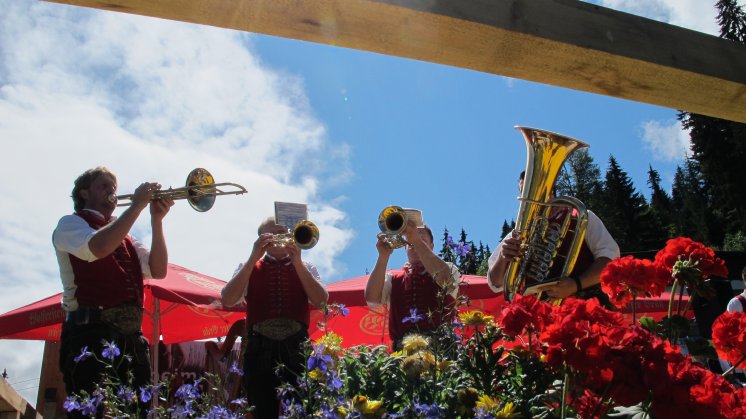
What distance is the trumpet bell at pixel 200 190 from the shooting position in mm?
3525

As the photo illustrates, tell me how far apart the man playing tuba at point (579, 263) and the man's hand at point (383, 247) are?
2.06 ft

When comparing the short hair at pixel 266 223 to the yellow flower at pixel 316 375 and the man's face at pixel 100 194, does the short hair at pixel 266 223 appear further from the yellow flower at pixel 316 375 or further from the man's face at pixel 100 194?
the yellow flower at pixel 316 375

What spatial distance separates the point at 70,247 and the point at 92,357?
0.56 metres

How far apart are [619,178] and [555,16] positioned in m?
50.3

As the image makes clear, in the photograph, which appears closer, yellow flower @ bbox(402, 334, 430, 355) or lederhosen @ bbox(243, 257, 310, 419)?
yellow flower @ bbox(402, 334, 430, 355)

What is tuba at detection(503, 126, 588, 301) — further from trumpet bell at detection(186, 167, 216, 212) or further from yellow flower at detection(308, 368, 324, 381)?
trumpet bell at detection(186, 167, 216, 212)

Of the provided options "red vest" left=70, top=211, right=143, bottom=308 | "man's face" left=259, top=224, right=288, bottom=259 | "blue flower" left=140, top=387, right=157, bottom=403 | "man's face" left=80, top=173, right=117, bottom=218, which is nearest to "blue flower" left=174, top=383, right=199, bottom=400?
"blue flower" left=140, top=387, right=157, bottom=403

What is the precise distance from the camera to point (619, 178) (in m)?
48.8

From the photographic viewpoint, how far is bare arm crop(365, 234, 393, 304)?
11.3 ft

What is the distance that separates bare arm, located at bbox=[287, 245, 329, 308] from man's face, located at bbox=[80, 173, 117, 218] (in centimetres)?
99

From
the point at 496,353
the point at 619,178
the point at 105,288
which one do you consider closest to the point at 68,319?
the point at 105,288

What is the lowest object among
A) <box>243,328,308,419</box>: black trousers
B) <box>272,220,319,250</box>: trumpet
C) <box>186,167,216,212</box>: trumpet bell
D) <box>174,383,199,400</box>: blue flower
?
<box>243,328,308,419</box>: black trousers

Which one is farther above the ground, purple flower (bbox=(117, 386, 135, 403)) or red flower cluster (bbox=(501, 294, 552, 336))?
red flower cluster (bbox=(501, 294, 552, 336))

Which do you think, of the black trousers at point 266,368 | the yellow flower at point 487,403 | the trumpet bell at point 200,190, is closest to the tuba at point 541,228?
the black trousers at point 266,368
